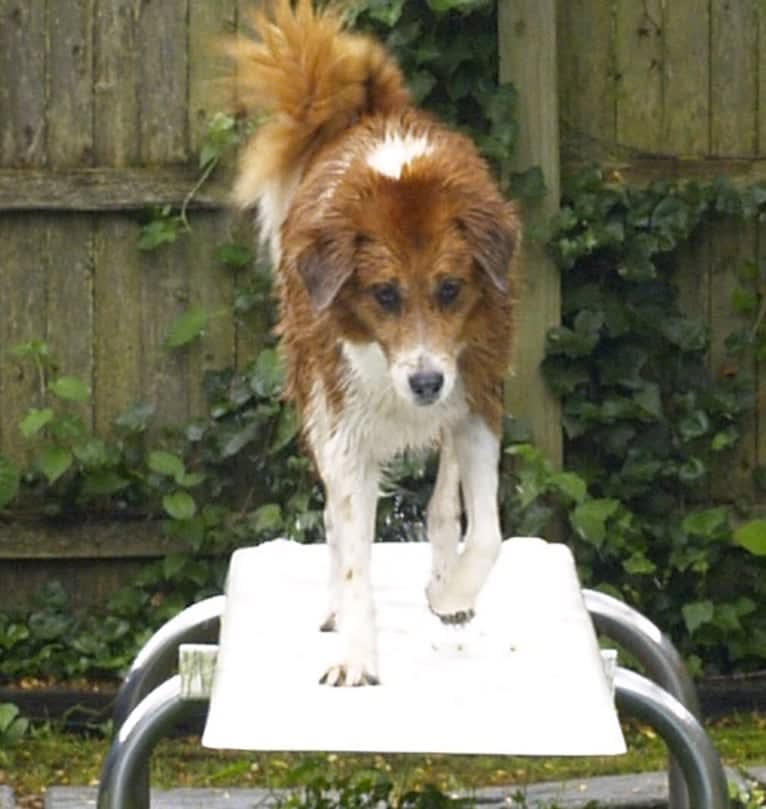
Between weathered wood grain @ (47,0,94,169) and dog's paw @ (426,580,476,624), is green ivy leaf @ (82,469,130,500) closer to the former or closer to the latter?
weathered wood grain @ (47,0,94,169)

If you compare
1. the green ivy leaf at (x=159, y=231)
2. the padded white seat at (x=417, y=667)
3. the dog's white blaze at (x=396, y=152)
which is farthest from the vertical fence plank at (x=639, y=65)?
the dog's white blaze at (x=396, y=152)

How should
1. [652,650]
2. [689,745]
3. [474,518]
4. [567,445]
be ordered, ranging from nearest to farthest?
[689,745] < [474,518] < [652,650] < [567,445]

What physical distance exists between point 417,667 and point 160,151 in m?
3.41

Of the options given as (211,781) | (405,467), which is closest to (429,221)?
(405,467)

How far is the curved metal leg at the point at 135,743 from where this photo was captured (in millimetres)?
3229

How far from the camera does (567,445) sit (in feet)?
22.2

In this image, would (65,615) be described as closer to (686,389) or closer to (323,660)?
(686,389)

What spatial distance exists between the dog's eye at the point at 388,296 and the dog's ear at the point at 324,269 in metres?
0.05

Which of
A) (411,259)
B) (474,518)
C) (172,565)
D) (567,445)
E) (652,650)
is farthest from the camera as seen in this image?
(567,445)

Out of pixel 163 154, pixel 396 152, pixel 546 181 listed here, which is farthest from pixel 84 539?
pixel 396 152

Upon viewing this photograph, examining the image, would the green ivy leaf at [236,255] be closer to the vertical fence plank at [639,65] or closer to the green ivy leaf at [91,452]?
the green ivy leaf at [91,452]

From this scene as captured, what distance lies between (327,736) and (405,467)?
2803 millimetres

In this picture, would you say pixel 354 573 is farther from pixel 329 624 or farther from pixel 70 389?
pixel 70 389

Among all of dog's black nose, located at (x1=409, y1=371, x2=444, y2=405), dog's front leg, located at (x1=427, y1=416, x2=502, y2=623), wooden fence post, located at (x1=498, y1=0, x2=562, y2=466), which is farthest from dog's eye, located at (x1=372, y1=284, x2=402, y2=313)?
wooden fence post, located at (x1=498, y1=0, x2=562, y2=466)
